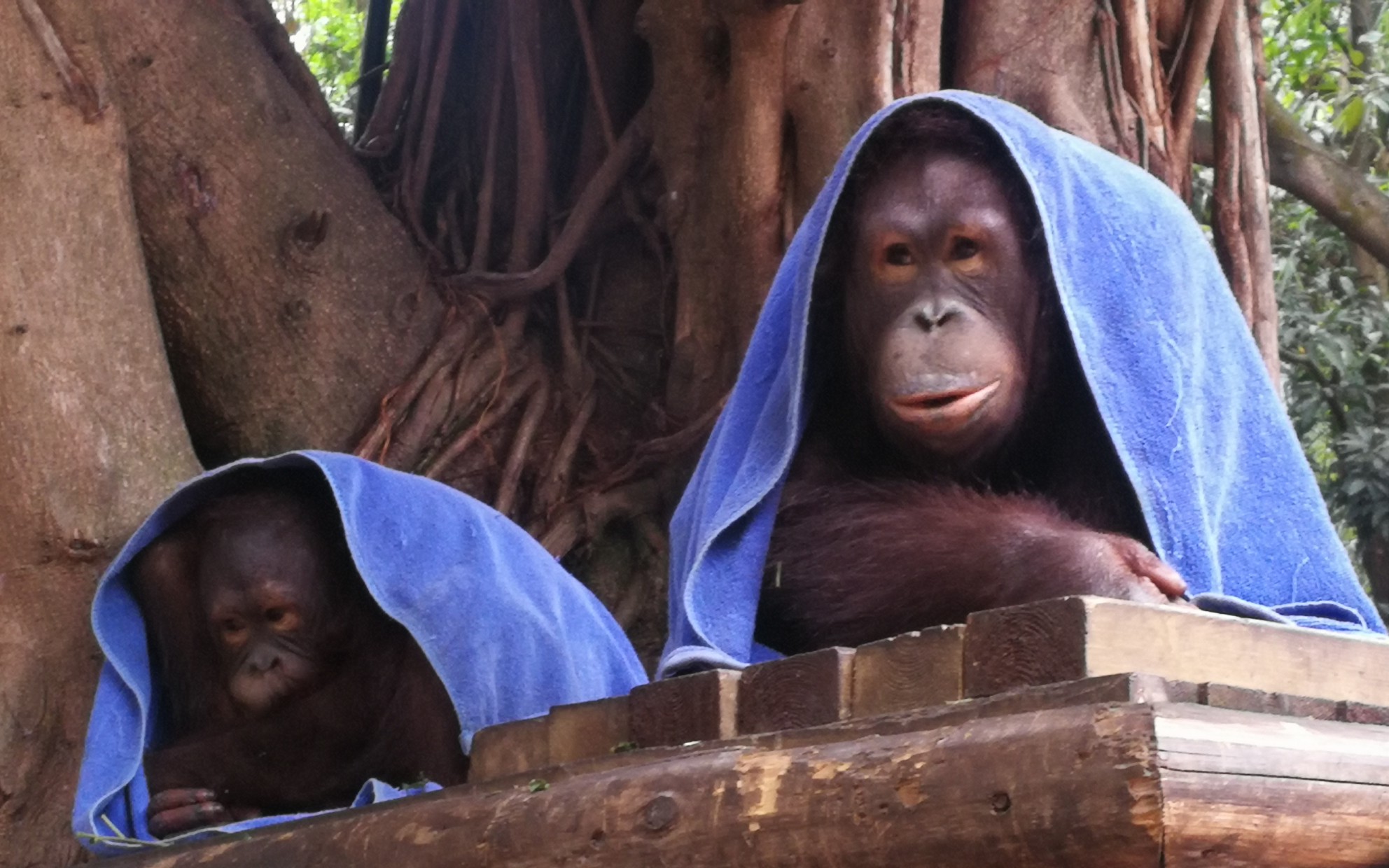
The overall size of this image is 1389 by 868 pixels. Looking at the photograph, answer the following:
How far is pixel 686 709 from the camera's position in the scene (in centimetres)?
204

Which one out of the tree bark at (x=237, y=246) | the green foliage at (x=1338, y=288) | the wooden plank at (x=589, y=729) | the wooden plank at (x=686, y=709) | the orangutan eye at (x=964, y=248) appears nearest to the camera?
the wooden plank at (x=686, y=709)

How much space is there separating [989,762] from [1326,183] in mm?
3670

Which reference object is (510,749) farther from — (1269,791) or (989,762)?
(1269,791)

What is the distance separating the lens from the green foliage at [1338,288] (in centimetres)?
607

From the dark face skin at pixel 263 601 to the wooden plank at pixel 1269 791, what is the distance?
2.13m

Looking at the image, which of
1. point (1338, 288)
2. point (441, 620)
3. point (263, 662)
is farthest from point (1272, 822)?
point (1338, 288)

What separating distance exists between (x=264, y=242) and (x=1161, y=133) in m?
1.78

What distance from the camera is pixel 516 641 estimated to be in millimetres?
3268

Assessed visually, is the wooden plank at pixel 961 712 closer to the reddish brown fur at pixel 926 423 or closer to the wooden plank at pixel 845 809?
the wooden plank at pixel 845 809

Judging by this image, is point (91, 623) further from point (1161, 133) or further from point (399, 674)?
point (1161, 133)

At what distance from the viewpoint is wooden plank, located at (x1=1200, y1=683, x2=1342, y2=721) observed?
5.48 ft

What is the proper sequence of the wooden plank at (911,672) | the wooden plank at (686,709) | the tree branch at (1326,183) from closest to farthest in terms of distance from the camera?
the wooden plank at (911,672) < the wooden plank at (686,709) < the tree branch at (1326,183)

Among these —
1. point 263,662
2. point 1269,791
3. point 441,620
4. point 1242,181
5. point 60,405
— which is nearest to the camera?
point 1269,791

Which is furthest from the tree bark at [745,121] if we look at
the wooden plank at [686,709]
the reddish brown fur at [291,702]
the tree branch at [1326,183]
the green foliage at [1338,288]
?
the green foliage at [1338,288]
